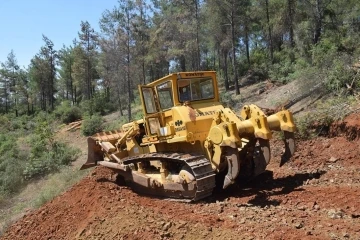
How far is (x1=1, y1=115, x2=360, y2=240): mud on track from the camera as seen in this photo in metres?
5.50

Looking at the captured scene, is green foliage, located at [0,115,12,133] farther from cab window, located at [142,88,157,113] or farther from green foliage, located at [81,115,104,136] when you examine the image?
cab window, located at [142,88,157,113]

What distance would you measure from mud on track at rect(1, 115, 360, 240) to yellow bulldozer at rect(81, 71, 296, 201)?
0.41 metres

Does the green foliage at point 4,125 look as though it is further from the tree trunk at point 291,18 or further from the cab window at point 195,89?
the cab window at point 195,89

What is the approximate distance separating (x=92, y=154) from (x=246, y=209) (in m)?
6.02

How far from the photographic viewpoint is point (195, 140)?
303 inches

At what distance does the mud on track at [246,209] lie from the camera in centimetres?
550

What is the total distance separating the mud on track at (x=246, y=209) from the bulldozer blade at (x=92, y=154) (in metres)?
0.78

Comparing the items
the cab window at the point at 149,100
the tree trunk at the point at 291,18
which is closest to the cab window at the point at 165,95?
the cab window at the point at 149,100

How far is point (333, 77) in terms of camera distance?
41.6ft

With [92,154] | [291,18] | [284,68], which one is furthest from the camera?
[291,18]

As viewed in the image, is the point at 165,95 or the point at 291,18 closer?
the point at 165,95

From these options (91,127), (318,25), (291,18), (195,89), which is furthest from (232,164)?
(291,18)

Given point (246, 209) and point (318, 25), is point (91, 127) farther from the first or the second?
point (246, 209)

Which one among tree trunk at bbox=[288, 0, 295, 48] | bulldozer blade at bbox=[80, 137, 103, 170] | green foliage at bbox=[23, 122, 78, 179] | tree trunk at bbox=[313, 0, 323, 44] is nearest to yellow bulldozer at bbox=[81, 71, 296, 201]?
bulldozer blade at bbox=[80, 137, 103, 170]
